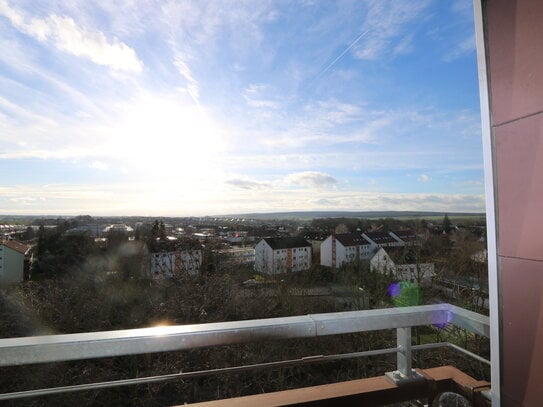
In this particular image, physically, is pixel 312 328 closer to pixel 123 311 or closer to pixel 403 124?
pixel 123 311

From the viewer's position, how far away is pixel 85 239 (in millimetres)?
6781

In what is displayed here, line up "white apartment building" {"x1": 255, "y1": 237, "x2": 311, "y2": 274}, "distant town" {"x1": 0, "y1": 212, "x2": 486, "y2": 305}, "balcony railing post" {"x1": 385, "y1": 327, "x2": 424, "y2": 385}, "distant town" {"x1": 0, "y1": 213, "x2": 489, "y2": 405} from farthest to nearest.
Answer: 1. "white apartment building" {"x1": 255, "y1": 237, "x2": 311, "y2": 274}
2. "distant town" {"x1": 0, "y1": 212, "x2": 486, "y2": 305}
3. "distant town" {"x1": 0, "y1": 213, "x2": 489, "y2": 405}
4. "balcony railing post" {"x1": 385, "y1": 327, "x2": 424, "y2": 385}

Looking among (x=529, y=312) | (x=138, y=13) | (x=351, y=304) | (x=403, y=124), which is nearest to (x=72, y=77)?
(x=138, y=13)

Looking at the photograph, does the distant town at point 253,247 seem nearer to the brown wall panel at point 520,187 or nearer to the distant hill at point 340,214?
the distant hill at point 340,214

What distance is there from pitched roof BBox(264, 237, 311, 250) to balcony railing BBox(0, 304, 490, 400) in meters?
6.05

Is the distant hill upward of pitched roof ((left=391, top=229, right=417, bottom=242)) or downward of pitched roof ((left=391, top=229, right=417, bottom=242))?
upward

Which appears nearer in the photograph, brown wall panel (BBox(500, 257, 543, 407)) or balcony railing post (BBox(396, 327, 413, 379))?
brown wall panel (BBox(500, 257, 543, 407))

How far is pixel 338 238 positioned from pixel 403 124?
3.58m

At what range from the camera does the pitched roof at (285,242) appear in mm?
7488

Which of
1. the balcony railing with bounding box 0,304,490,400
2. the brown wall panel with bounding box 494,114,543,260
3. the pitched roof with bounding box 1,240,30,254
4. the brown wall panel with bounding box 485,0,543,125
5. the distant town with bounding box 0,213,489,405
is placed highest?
the brown wall panel with bounding box 485,0,543,125

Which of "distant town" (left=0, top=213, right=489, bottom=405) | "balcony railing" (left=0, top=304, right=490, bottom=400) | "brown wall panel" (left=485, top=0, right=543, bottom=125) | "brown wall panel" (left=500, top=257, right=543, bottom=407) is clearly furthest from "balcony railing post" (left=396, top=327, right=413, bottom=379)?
"distant town" (left=0, top=213, right=489, bottom=405)

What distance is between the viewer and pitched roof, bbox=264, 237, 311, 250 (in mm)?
7488

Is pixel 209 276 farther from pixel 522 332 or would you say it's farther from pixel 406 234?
pixel 522 332

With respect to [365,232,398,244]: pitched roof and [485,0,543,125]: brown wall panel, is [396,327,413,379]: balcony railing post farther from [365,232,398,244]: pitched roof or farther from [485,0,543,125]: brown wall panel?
[365,232,398,244]: pitched roof
